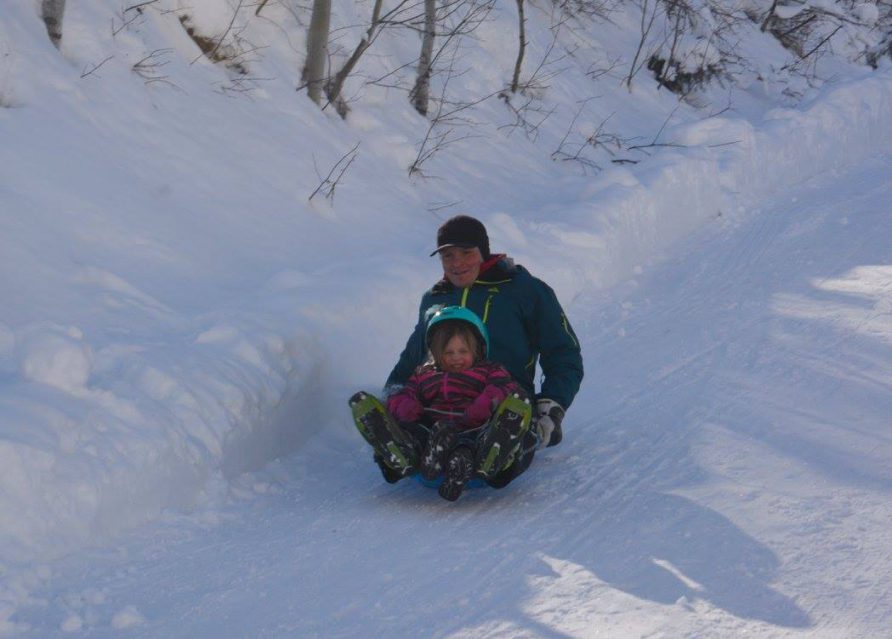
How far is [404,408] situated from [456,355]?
0.30 meters

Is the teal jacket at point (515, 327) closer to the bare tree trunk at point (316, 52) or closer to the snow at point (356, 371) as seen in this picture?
the snow at point (356, 371)

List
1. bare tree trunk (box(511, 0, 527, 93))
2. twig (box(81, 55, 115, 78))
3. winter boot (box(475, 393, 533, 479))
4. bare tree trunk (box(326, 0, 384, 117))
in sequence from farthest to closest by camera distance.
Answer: bare tree trunk (box(511, 0, 527, 93)), bare tree trunk (box(326, 0, 384, 117)), twig (box(81, 55, 115, 78)), winter boot (box(475, 393, 533, 479))

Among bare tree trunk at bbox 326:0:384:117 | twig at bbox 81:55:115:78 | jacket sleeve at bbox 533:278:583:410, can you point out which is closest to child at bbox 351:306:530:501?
jacket sleeve at bbox 533:278:583:410

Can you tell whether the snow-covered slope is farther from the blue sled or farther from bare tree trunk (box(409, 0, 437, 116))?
bare tree trunk (box(409, 0, 437, 116))

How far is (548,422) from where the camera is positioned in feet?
14.3

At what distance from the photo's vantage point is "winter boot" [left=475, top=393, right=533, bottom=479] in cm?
398

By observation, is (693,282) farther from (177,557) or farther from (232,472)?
(177,557)

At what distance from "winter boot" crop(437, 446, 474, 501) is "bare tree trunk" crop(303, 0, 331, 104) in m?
5.28

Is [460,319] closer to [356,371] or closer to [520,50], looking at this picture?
[356,371]

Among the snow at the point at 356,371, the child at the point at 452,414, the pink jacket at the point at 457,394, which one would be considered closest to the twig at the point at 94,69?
the snow at the point at 356,371

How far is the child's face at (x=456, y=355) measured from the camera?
14.4 ft

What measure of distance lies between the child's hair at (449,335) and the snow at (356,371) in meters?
0.58

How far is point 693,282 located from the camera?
7293 mm

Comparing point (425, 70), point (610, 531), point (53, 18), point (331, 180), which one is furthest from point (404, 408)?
point (425, 70)
